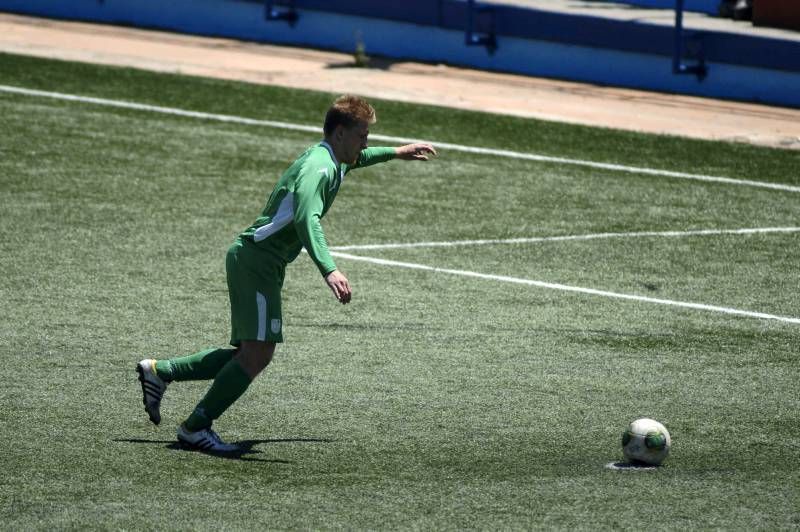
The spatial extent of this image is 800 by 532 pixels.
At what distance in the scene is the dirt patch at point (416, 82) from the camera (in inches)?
778

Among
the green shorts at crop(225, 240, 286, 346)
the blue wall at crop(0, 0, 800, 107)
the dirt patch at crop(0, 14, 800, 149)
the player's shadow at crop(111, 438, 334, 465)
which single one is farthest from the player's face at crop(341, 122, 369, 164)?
the blue wall at crop(0, 0, 800, 107)

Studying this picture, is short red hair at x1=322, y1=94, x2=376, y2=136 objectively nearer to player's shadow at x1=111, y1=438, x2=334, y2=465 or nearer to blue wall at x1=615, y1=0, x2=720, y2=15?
player's shadow at x1=111, y1=438, x2=334, y2=465

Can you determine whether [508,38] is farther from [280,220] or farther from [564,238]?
[280,220]

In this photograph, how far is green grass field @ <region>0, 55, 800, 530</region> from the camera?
732cm

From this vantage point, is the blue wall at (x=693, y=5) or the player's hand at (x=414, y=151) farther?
the blue wall at (x=693, y=5)

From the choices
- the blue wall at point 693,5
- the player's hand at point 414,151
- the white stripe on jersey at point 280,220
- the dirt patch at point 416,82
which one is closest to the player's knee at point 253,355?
the white stripe on jersey at point 280,220

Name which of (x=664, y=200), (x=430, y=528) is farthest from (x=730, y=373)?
(x=664, y=200)

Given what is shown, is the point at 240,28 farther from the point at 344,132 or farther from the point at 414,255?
the point at 344,132

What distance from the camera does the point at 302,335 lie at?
10.5 metres

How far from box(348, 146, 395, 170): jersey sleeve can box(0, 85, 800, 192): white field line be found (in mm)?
8201

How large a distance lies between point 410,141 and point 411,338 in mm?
Answer: 7874

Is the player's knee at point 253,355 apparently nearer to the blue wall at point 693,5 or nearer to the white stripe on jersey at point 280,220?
the white stripe on jersey at point 280,220

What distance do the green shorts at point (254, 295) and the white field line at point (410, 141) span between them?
9305 millimetres

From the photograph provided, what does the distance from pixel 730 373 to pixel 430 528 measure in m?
3.46
